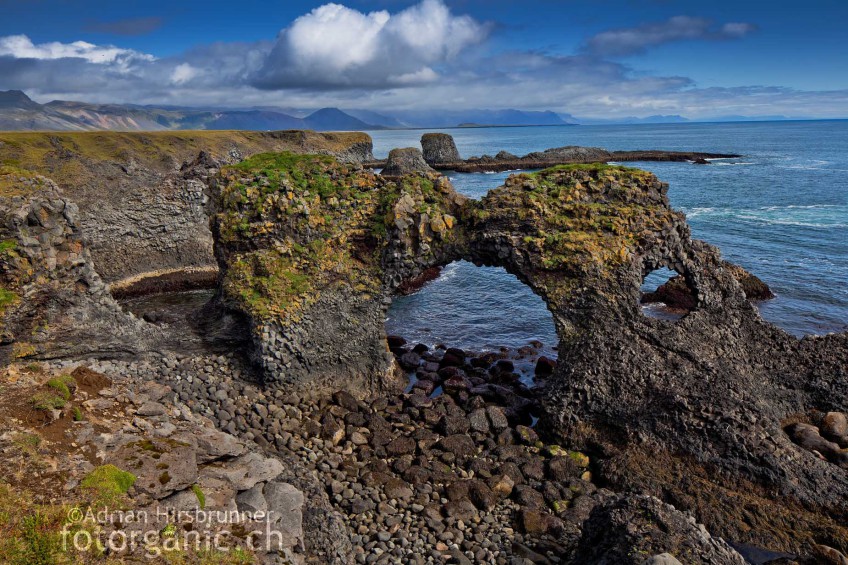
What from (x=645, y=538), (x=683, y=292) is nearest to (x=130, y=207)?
(x=683, y=292)

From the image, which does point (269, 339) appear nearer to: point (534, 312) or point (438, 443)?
point (438, 443)

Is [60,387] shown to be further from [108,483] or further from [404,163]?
[404,163]

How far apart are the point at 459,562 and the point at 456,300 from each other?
28.0 metres

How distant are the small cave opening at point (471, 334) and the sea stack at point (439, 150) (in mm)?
104055

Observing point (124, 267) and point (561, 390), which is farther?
point (124, 267)

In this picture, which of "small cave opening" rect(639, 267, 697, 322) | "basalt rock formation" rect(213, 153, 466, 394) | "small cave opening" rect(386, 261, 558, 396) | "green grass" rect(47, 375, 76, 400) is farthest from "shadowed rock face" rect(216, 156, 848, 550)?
"small cave opening" rect(639, 267, 697, 322)

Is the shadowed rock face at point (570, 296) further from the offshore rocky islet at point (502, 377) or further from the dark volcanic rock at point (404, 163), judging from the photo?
the dark volcanic rock at point (404, 163)

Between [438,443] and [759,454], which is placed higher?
[759,454]

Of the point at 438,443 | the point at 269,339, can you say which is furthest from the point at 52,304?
the point at 438,443

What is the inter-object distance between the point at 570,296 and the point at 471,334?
42.7 ft

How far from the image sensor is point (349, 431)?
22766 mm

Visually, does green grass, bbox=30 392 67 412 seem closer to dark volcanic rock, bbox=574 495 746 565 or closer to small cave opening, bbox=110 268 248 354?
small cave opening, bbox=110 268 248 354

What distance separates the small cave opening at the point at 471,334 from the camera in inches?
1149

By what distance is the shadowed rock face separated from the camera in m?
21.5
